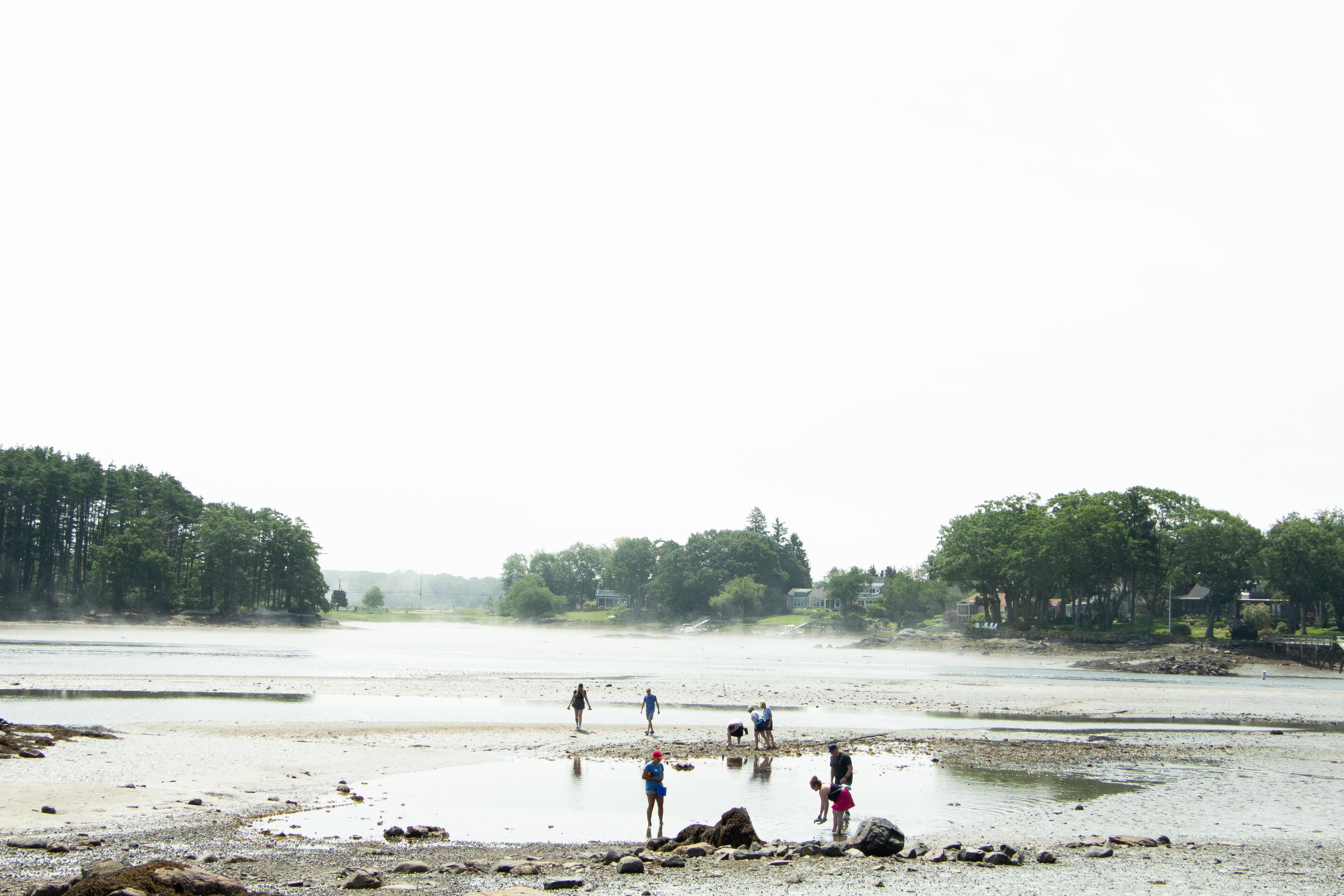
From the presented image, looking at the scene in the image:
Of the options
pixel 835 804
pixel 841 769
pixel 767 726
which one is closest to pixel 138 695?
pixel 767 726

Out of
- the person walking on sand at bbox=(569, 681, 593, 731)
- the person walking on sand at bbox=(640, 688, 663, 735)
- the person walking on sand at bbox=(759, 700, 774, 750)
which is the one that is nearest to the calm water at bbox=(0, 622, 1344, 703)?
the person walking on sand at bbox=(640, 688, 663, 735)

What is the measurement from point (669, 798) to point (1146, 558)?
380 feet

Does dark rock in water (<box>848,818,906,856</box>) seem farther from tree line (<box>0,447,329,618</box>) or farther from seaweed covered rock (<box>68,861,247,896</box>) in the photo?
tree line (<box>0,447,329,618</box>)

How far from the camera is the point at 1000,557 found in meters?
137

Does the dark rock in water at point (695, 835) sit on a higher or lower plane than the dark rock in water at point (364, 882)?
lower

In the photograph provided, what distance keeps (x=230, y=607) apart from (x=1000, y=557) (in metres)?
123

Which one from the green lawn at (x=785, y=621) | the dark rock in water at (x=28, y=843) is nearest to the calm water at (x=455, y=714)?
the dark rock in water at (x=28, y=843)

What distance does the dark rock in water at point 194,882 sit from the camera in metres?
13.0

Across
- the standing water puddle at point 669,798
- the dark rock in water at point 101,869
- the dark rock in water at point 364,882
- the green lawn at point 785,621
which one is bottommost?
the green lawn at point 785,621

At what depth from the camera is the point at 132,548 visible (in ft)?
425

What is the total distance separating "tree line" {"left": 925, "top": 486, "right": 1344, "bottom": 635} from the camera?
114 metres

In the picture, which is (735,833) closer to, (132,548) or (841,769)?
(841,769)

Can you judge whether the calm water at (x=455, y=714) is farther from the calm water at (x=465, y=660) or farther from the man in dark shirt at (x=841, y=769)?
the man in dark shirt at (x=841, y=769)

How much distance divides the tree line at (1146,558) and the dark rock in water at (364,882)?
121 metres
